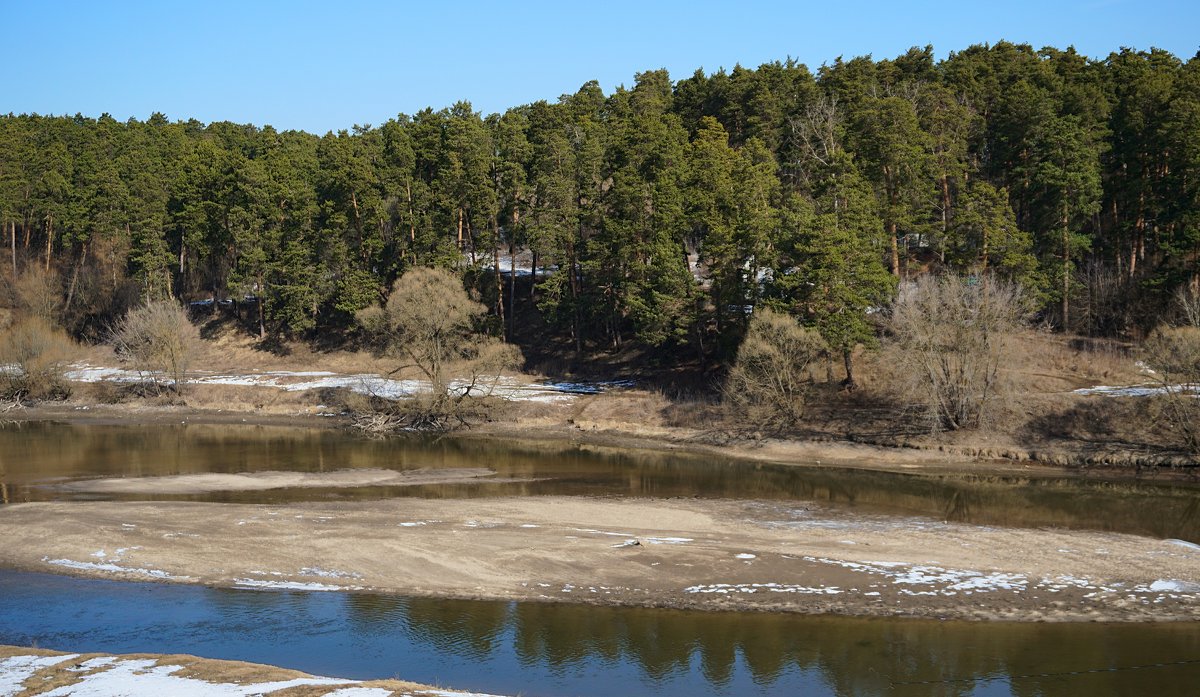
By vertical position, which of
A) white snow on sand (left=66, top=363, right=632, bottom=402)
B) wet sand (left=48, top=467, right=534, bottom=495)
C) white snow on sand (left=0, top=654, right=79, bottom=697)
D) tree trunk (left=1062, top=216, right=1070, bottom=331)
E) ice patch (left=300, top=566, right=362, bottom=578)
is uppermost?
tree trunk (left=1062, top=216, right=1070, bottom=331)

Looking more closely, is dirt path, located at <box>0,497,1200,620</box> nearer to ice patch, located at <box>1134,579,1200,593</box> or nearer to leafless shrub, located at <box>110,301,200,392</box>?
ice patch, located at <box>1134,579,1200,593</box>

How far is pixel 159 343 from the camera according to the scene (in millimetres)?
67250

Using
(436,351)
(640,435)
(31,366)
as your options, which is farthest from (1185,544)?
(31,366)

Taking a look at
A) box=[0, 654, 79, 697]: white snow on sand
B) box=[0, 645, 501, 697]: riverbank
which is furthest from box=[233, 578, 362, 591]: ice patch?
box=[0, 654, 79, 697]: white snow on sand

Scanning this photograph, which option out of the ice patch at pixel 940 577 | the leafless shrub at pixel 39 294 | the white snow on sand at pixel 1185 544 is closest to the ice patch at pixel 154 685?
the ice patch at pixel 940 577

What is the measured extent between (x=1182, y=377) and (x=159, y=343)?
202ft

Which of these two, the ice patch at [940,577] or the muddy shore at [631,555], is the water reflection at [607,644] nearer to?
the muddy shore at [631,555]

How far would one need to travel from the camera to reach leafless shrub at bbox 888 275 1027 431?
4766 cm

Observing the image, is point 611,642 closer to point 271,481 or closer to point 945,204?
point 271,481

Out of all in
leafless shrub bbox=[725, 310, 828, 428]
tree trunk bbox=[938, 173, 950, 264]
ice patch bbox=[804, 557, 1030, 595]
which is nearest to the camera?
ice patch bbox=[804, 557, 1030, 595]

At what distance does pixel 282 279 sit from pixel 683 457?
47.2 metres

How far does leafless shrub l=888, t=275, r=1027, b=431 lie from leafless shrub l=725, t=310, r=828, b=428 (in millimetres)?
5160

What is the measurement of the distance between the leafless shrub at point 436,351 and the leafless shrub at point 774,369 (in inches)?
600

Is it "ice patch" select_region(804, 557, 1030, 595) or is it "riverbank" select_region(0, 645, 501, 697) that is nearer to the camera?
"riverbank" select_region(0, 645, 501, 697)
